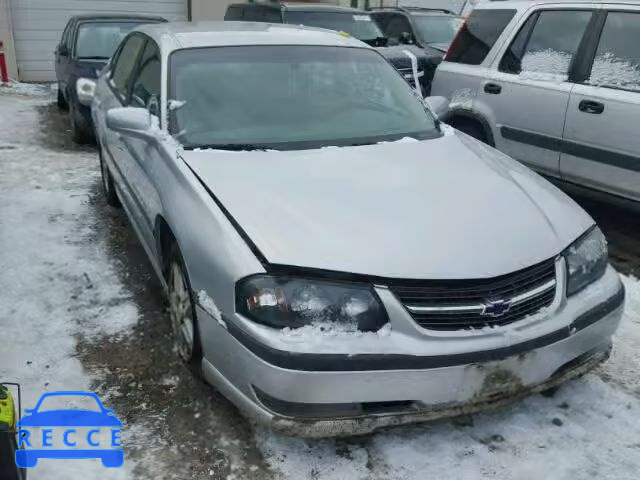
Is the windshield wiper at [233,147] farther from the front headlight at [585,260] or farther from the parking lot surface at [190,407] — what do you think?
the front headlight at [585,260]

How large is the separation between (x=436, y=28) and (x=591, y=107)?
6.78 metres

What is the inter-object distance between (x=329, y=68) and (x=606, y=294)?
211 cm

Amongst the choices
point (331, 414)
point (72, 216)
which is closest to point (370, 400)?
point (331, 414)

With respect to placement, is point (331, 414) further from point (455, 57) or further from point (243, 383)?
point (455, 57)

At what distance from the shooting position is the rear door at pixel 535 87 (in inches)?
196

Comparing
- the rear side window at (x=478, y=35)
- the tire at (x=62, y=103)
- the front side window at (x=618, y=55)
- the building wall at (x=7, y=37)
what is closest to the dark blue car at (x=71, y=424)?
the front side window at (x=618, y=55)

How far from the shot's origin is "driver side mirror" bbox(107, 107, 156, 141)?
352 centimetres

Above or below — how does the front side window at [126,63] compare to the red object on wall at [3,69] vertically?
above

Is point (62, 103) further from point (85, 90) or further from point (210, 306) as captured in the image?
point (210, 306)

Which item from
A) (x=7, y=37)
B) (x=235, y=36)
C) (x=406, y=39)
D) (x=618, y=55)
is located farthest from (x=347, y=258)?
(x=7, y=37)

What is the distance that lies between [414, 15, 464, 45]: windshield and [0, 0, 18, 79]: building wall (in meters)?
8.14

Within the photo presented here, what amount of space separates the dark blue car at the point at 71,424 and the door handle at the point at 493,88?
404cm

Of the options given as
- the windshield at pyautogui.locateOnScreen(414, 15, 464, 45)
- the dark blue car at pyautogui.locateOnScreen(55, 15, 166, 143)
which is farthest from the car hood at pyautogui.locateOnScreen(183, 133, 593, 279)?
the windshield at pyautogui.locateOnScreen(414, 15, 464, 45)

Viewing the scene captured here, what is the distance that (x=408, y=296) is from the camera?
2.39 metres
